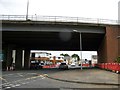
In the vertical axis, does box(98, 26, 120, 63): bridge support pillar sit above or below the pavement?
above

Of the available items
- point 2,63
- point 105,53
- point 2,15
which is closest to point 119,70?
point 105,53

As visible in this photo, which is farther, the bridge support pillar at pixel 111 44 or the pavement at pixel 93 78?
the bridge support pillar at pixel 111 44

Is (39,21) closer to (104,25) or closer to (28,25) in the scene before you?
(28,25)

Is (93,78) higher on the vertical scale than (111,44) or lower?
lower

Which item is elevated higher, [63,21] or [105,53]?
[63,21]

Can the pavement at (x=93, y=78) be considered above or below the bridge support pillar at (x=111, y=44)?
below

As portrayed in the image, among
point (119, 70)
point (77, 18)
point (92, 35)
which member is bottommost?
point (119, 70)

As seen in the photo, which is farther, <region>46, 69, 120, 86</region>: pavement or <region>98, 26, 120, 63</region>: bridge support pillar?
<region>98, 26, 120, 63</region>: bridge support pillar

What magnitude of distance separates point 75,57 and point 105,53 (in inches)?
4661

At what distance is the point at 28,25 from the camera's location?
136 feet

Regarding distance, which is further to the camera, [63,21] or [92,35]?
[92,35]

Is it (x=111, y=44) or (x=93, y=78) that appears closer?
(x=93, y=78)

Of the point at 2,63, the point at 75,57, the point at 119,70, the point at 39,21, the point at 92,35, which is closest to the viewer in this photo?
the point at 119,70

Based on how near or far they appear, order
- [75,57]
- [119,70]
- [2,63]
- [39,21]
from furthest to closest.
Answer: [75,57] < [2,63] < [39,21] < [119,70]
